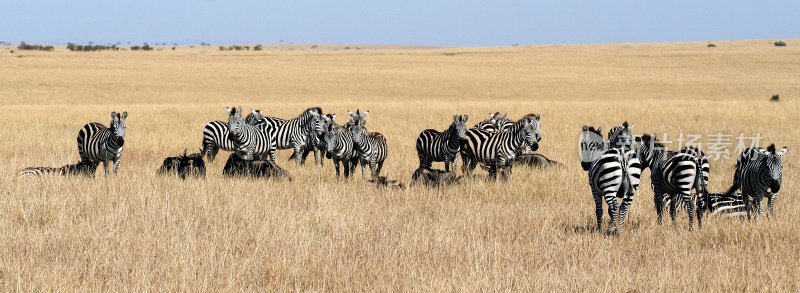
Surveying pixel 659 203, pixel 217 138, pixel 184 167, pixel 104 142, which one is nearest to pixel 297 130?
pixel 217 138

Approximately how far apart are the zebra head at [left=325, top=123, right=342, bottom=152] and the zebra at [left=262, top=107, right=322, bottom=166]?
237 centimetres

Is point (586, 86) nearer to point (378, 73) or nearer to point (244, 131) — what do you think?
point (378, 73)

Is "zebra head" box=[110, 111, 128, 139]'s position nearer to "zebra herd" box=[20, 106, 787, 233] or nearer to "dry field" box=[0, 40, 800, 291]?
"zebra herd" box=[20, 106, 787, 233]

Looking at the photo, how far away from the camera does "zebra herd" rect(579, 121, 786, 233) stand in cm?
743

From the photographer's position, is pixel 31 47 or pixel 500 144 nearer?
pixel 500 144

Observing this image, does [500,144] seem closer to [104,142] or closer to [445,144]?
[445,144]

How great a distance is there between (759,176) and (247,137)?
9.06m

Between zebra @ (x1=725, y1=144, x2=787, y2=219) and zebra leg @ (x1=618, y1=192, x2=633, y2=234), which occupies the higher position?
zebra @ (x1=725, y1=144, x2=787, y2=219)

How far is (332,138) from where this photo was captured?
11.7 meters

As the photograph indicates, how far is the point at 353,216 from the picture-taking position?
8.44 meters

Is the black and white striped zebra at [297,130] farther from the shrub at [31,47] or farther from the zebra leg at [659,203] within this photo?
the shrub at [31,47]

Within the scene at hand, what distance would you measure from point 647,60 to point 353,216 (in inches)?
2786

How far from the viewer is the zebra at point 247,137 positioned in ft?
43.9

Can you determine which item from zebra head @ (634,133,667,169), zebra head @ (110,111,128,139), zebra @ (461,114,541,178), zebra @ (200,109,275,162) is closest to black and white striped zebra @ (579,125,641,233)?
zebra head @ (634,133,667,169)
